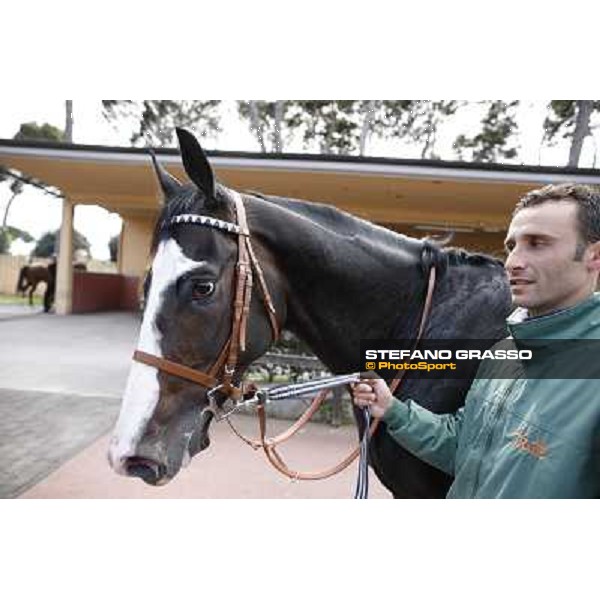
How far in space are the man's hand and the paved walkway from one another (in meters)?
1.00

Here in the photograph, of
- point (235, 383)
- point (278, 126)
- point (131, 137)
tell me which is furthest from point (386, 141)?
point (235, 383)

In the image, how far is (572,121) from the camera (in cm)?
172

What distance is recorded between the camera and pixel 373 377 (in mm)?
1434

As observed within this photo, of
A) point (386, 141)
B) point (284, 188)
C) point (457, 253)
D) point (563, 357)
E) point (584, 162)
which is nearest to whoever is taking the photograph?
point (563, 357)

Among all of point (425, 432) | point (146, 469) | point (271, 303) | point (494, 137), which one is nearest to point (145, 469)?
point (146, 469)

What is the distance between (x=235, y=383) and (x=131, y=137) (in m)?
1.15

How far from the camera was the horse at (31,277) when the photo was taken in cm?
247

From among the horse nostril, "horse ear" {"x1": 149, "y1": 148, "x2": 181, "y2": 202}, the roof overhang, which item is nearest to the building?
the roof overhang

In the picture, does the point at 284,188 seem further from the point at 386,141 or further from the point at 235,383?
the point at 235,383

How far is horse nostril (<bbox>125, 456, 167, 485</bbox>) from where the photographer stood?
4.00 feet

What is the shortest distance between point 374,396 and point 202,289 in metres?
0.50

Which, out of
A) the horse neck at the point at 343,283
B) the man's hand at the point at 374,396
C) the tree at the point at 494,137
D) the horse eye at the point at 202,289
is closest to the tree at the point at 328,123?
the tree at the point at 494,137
